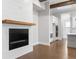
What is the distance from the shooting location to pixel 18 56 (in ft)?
12.3

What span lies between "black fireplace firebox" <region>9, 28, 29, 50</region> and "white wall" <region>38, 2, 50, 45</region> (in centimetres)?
253

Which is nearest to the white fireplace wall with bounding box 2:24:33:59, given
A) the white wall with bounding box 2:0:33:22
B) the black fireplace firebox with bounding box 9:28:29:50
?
the black fireplace firebox with bounding box 9:28:29:50

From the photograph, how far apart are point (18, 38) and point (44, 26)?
3320 millimetres

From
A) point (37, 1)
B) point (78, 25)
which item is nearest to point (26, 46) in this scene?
point (37, 1)

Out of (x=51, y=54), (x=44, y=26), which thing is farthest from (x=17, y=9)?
(x=44, y=26)

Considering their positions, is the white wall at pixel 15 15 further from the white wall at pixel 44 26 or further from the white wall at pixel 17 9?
the white wall at pixel 44 26

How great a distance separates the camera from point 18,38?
392 centimetres

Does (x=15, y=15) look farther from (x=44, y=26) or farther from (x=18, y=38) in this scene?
(x=44, y=26)

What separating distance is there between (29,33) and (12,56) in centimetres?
169

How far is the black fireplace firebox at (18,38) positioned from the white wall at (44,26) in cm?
253

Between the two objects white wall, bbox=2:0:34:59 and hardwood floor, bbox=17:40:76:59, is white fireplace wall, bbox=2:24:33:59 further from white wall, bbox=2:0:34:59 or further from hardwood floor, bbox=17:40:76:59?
hardwood floor, bbox=17:40:76:59

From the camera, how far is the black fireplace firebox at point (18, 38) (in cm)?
346

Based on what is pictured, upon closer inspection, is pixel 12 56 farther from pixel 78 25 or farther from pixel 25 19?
pixel 78 25

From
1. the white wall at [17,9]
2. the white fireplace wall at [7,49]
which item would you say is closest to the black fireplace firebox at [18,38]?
the white fireplace wall at [7,49]
